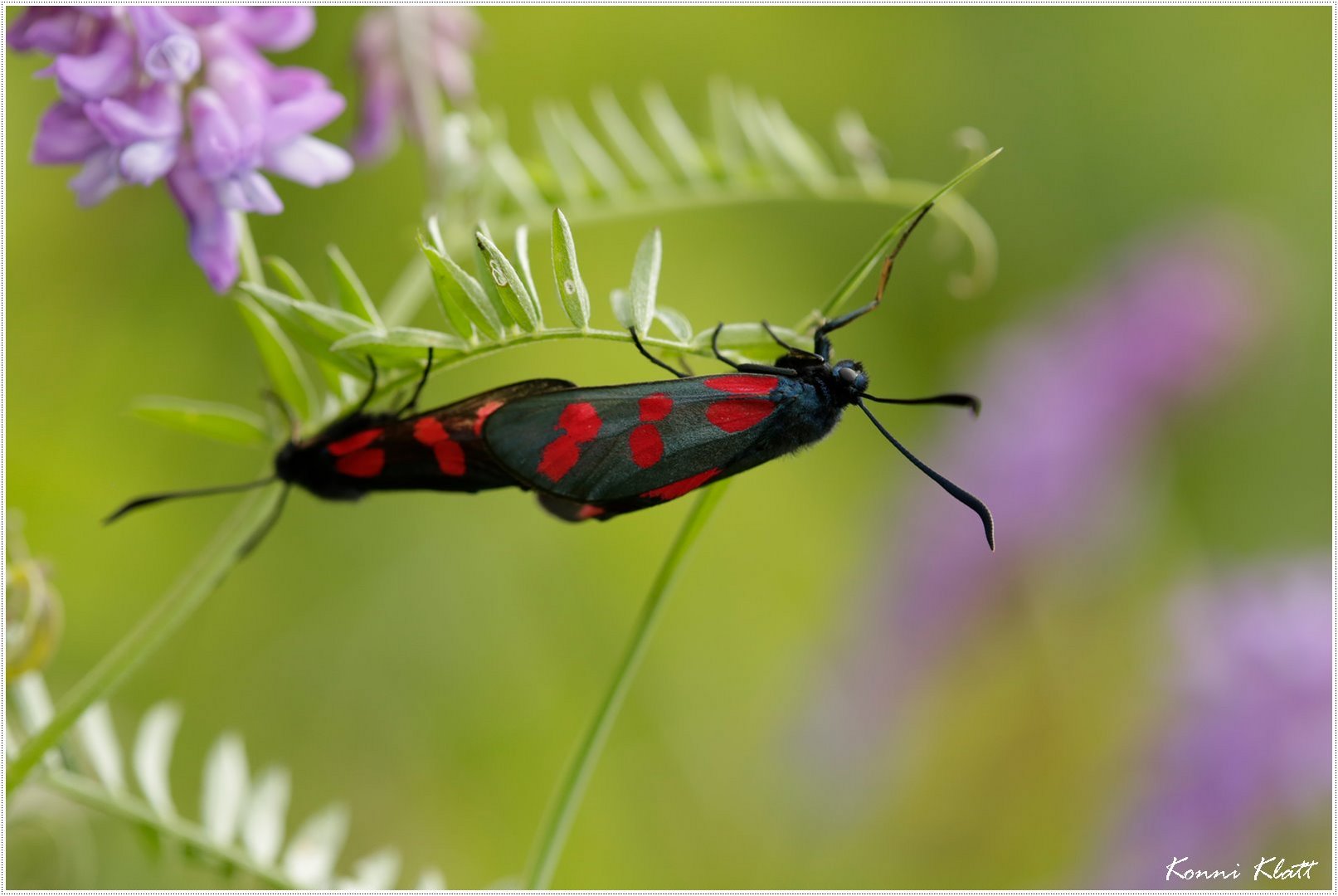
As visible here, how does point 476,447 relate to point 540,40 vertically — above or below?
below

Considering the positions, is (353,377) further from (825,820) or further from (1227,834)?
(825,820)

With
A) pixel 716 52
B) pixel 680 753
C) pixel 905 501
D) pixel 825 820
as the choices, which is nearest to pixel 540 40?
pixel 716 52

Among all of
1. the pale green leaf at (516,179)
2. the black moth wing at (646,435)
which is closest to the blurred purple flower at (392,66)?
the pale green leaf at (516,179)

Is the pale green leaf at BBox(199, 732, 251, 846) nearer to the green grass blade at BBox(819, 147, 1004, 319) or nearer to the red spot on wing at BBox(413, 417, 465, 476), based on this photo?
the red spot on wing at BBox(413, 417, 465, 476)

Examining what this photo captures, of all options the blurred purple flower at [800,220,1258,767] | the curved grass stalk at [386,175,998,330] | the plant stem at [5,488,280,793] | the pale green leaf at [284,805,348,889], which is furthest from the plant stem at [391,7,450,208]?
the blurred purple flower at [800,220,1258,767]

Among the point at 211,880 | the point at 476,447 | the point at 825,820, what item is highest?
the point at 476,447

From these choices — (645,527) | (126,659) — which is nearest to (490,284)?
(126,659)
